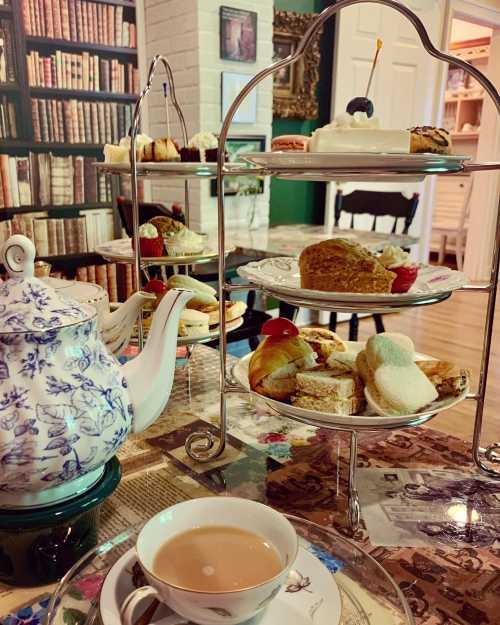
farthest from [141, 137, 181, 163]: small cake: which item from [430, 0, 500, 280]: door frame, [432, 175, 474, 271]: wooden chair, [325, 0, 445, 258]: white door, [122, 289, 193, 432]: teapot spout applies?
[432, 175, 474, 271]: wooden chair

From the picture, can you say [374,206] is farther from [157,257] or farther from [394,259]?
[394,259]

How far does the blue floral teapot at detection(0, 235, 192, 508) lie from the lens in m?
0.61

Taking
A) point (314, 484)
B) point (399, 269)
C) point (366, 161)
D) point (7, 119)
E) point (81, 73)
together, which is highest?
point (81, 73)

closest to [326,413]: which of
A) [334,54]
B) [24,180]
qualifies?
[24,180]

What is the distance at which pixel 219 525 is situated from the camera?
605 mm

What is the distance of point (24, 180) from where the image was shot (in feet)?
10.4

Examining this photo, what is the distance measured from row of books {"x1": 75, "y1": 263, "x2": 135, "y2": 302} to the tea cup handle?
300 centimetres

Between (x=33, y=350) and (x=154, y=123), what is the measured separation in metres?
3.02

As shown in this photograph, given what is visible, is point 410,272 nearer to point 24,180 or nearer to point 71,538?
point 71,538

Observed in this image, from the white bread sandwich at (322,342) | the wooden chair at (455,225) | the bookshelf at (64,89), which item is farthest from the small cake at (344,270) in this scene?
the wooden chair at (455,225)

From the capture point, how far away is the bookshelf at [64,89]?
3037 millimetres

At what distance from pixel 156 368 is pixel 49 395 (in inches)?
6.1

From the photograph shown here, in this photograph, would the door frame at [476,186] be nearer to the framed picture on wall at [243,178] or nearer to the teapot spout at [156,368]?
the framed picture on wall at [243,178]

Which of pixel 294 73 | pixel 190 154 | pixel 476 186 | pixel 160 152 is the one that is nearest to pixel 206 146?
pixel 190 154
